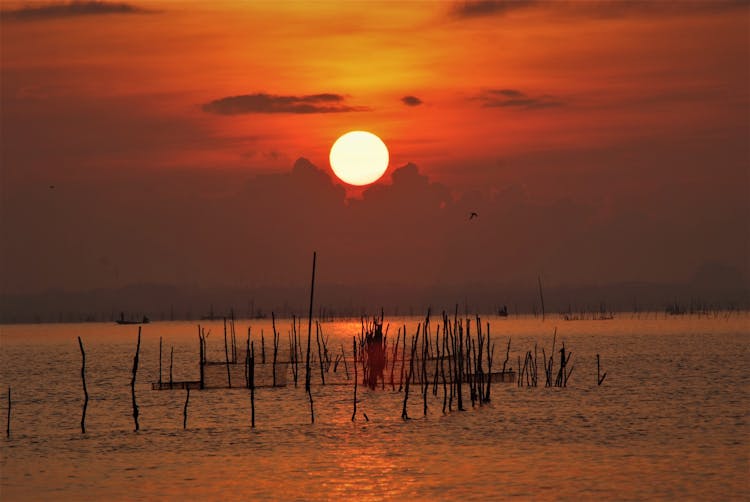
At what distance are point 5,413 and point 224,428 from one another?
11.3 m

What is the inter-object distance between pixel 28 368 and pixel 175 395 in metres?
34.0

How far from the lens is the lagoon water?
2586 cm

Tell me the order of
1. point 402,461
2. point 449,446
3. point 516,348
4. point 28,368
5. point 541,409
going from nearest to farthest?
point 402,461 → point 449,446 → point 541,409 → point 28,368 → point 516,348

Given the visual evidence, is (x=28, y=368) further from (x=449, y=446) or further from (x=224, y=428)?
(x=449, y=446)

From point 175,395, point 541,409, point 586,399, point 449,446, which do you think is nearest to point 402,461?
point 449,446

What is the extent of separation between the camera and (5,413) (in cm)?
4391

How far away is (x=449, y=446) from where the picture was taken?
106ft

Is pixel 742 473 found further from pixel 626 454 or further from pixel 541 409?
pixel 541 409

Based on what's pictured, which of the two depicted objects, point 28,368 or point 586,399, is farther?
point 28,368

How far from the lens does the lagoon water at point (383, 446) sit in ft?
84.8

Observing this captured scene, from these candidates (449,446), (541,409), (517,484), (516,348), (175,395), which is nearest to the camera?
(517,484)

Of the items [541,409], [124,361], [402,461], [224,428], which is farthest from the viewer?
[124,361]

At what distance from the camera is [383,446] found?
107 ft

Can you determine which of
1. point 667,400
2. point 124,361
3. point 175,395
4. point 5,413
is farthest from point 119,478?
point 124,361
